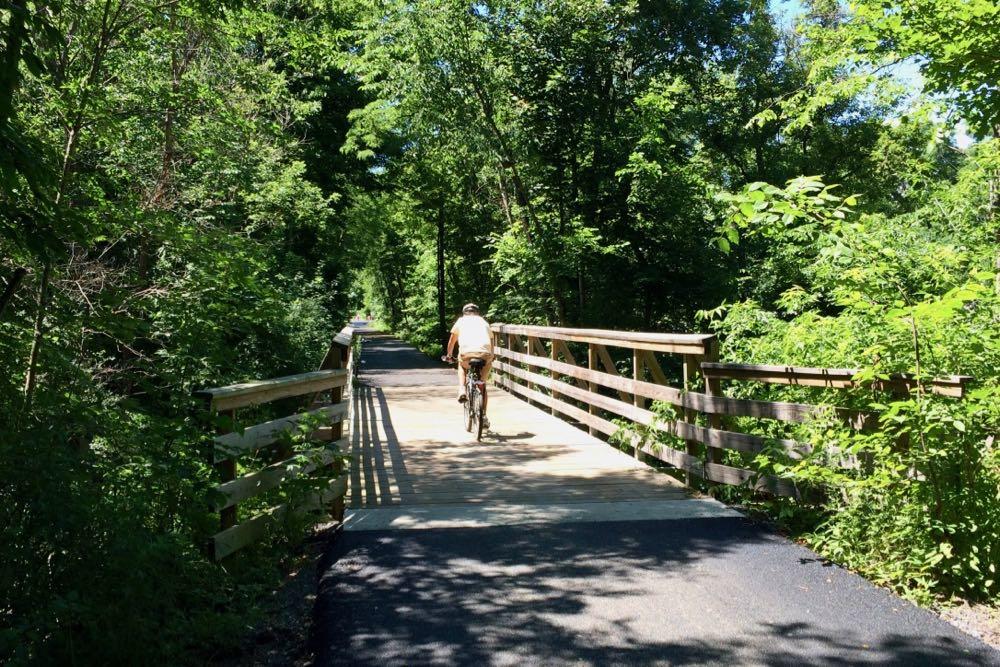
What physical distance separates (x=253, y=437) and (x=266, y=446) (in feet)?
1.83

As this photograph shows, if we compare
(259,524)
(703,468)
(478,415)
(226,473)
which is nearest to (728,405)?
(703,468)

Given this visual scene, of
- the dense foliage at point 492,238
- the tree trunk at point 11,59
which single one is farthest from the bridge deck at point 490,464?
the tree trunk at point 11,59

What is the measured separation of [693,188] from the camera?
58.2 feet

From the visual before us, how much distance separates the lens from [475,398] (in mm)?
9391

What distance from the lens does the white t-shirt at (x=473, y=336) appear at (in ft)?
32.4

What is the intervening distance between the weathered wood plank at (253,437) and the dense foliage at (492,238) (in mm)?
199

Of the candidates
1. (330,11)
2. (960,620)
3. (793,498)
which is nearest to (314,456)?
(793,498)

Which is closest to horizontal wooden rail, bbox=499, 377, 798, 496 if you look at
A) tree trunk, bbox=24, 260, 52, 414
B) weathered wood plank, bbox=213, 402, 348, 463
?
weathered wood plank, bbox=213, 402, 348, 463

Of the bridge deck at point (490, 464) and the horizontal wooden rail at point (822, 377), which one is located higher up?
the horizontal wooden rail at point (822, 377)

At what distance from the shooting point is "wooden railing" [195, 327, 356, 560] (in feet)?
15.1

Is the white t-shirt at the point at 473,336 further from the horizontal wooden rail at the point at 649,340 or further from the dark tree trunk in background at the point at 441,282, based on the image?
the dark tree trunk in background at the point at 441,282

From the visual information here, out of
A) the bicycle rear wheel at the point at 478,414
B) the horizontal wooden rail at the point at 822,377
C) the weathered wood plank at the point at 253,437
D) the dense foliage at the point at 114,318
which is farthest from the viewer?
the bicycle rear wheel at the point at 478,414

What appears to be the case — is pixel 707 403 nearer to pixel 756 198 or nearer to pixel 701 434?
pixel 701 434

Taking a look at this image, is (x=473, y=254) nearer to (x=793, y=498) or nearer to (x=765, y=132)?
(x=765, y=132)
